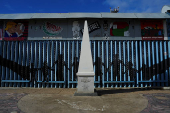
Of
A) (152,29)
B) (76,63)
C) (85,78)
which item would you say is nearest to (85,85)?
(85,78)

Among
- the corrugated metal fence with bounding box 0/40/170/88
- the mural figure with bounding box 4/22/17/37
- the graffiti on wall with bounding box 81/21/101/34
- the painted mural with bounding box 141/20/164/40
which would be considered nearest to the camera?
the corrugated metal fence with bounding box 0/40/170/88

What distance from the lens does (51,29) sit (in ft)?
35.3

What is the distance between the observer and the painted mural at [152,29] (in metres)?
10.6

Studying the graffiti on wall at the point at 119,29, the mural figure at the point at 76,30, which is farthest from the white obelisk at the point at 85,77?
the graffiti on wall at the point at 119,29

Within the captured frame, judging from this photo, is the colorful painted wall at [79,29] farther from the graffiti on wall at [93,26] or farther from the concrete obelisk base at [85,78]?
the concrete obelisk base at [85,78]

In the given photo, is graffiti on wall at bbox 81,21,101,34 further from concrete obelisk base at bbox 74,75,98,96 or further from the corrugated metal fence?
concrete obelisk base at bbox 74,75,98,96

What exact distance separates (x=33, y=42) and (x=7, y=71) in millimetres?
2514

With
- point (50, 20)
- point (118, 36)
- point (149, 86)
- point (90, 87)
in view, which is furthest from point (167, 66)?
point (50, 20)

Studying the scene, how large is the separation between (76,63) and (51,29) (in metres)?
4.52

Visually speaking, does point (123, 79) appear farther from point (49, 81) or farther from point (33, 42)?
point (33, 42)

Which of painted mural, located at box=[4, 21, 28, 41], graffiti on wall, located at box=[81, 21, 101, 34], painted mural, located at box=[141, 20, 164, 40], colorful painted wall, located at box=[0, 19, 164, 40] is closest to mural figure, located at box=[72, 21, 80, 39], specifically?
colorful painted wall, located at box=[0, 19, 164, 40]

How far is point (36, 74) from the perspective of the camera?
8.07 meters

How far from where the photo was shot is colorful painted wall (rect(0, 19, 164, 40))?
10617 millimetres

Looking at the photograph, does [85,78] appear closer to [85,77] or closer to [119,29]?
[85,77]
